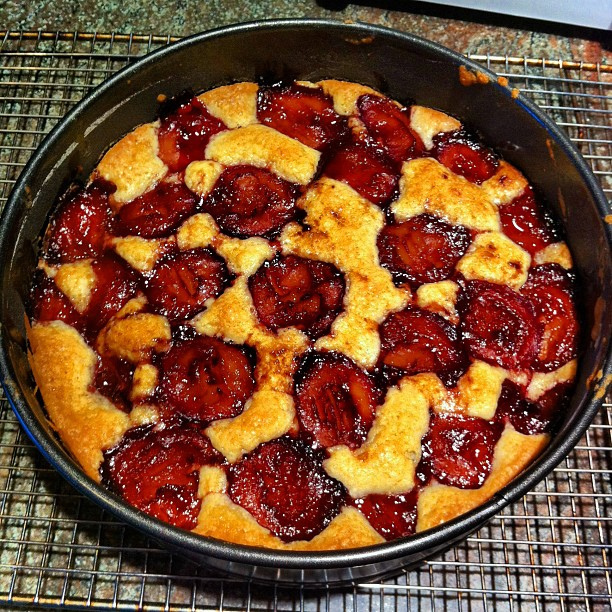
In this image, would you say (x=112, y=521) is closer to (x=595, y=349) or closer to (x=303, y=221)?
(x=303, y=221)

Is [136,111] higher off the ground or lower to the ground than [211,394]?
higher

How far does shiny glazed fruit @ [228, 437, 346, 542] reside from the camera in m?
1.37

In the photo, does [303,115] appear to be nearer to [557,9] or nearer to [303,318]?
[303,318]

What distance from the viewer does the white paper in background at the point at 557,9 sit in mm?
2154

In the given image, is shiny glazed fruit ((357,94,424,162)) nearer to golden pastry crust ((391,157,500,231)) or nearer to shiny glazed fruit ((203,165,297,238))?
golden pastry crust ((391,157,500,231))

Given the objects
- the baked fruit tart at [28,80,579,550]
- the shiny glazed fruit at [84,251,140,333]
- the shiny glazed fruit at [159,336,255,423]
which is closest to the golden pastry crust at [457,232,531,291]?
the baked fruit tart at [28,80,579,550]

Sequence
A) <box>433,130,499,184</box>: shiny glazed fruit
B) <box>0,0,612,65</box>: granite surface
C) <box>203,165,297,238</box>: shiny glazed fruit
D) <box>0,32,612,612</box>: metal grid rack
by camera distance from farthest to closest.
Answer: <box>0,0,612,65</box>: granite surface
<box>433,130,499,184</box>: shiny glazed fruit
<box>203,165,297,238</box>: shiny glazed fruit
<box>0,32,612,612</box>: metal grid rack

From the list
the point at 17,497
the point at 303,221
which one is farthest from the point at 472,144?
the point at 17,497

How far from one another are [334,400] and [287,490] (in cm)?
23

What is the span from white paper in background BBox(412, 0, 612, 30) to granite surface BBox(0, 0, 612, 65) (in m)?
0.06

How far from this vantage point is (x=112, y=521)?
1.54 meters

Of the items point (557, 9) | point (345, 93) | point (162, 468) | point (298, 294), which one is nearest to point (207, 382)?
point (162, 468)

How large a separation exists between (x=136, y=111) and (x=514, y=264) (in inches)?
46.3

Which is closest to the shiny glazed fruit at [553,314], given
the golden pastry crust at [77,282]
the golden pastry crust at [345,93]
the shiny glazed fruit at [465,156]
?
the shiny glazed fruit at [465,156]
